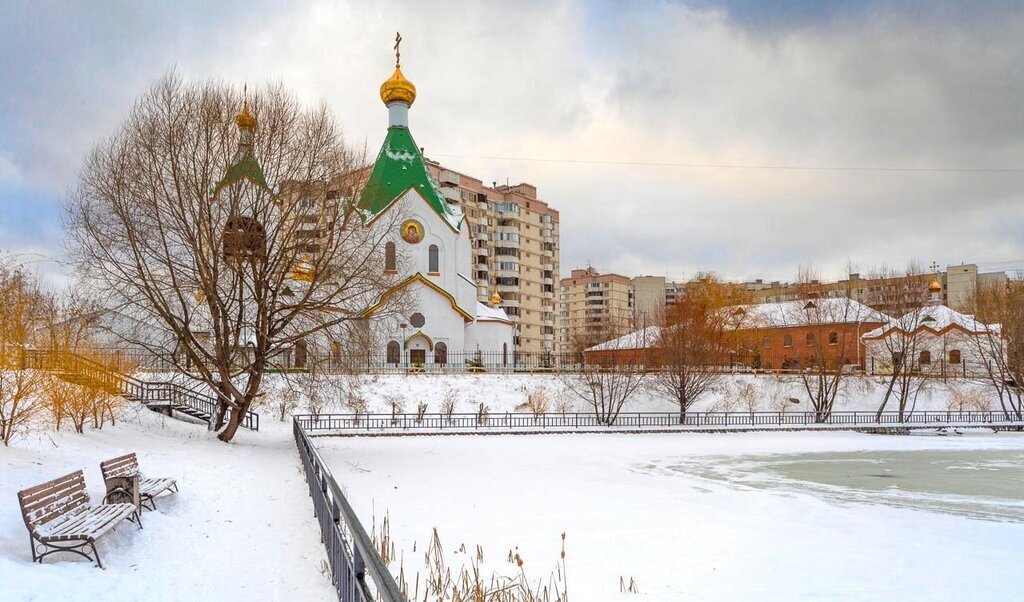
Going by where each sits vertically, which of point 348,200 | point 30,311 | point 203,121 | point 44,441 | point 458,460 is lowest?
point 458,460

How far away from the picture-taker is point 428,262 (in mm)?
40125

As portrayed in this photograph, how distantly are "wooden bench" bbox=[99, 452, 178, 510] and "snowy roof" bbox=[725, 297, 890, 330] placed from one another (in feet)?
130

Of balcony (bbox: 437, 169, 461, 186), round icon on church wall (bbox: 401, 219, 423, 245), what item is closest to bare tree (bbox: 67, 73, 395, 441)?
round icon on church wall (bbox: 401, 219, 423, 245)

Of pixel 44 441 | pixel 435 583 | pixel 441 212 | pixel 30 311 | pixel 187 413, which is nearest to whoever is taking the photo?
pixel 435 583

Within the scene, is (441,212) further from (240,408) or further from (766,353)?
(766,353)

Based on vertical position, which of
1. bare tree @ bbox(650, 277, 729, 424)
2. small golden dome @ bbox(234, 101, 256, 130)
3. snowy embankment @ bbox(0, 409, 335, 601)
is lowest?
snowy embankment @ bbox(0, 409, 335, 601)

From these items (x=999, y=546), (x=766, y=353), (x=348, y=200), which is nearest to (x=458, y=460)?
(x=348, y=200)

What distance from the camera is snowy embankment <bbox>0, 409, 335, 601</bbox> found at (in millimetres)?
5758

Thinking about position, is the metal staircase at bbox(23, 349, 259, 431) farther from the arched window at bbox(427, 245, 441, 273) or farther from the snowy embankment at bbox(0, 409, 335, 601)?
the arched window at bbox(427, 245, 441, 273)

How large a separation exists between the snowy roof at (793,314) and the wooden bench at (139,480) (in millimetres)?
39539

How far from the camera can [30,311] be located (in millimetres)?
11586

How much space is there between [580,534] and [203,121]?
485 inches

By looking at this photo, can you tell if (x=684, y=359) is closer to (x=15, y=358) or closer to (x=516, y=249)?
(x=15, y=358)

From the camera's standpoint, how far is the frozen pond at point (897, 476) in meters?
12.8
